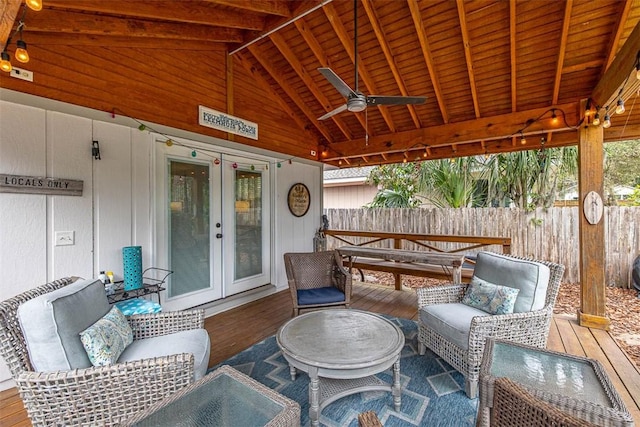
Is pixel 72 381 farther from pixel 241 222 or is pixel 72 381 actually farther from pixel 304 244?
pixel 304 244

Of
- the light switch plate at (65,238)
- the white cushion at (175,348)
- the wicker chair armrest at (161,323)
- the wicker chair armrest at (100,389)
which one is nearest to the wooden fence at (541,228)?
the wicker chair armrest at (161,323)

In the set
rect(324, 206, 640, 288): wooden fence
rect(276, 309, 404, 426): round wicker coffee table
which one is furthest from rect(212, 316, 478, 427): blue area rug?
rect(324, 206, 640, 288): wooden fence

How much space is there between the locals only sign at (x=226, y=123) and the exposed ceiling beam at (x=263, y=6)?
1.41 meters

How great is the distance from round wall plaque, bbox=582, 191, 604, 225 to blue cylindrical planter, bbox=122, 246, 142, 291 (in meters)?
5.21

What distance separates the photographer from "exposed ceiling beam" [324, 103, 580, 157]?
382 centimetres

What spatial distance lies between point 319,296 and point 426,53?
10.9 feet

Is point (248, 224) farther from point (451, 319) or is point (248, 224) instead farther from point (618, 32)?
point (618, 32)

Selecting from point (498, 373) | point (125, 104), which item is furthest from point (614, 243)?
point (125, 104)

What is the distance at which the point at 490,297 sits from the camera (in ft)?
8.50

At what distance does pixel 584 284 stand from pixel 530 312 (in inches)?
79.4

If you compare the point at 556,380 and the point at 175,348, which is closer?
the point at 556,380

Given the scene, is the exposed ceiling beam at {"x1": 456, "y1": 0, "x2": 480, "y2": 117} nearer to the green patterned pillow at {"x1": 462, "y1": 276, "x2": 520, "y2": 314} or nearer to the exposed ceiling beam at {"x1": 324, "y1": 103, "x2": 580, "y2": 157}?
the exposed ceiling beam at {"x1": 324, "y1": 103, "x2": 580, "y2": 157}

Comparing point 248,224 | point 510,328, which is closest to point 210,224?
point 248,224

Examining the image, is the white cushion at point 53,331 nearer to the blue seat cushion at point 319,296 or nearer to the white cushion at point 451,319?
the blue seat cushion at point 319,296
